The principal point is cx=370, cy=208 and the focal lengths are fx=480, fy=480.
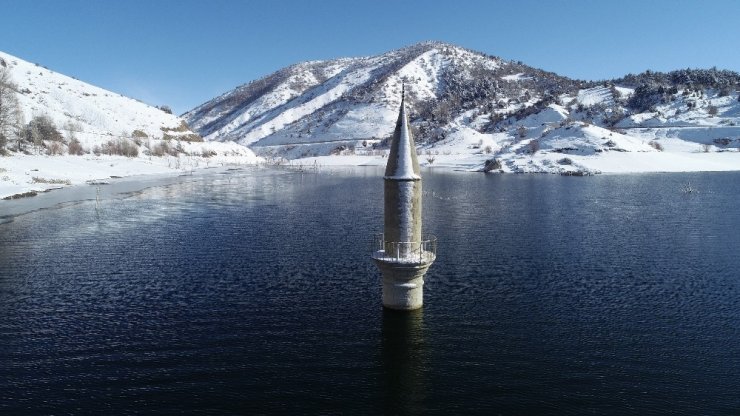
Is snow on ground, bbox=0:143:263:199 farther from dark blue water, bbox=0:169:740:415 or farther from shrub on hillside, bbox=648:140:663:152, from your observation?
shrub on hillside, bbox=648:140:663:152

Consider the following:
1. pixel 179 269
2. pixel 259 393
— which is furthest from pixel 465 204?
pixel 259 393

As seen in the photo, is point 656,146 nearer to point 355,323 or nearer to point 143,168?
point 143,168

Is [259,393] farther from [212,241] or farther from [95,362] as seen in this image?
[212,241]

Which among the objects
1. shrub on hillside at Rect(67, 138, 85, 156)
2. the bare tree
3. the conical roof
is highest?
the bare tree

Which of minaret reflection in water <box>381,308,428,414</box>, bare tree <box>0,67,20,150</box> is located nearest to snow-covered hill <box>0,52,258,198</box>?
bare tree <box>0,67,20,150</box>

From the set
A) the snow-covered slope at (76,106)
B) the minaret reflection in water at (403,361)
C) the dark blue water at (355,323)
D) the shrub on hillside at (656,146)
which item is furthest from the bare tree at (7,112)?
the shrub on hillside at (656,146)

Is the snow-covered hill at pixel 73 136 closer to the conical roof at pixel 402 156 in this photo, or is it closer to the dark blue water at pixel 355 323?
the dark blue water at pixel 355 323
